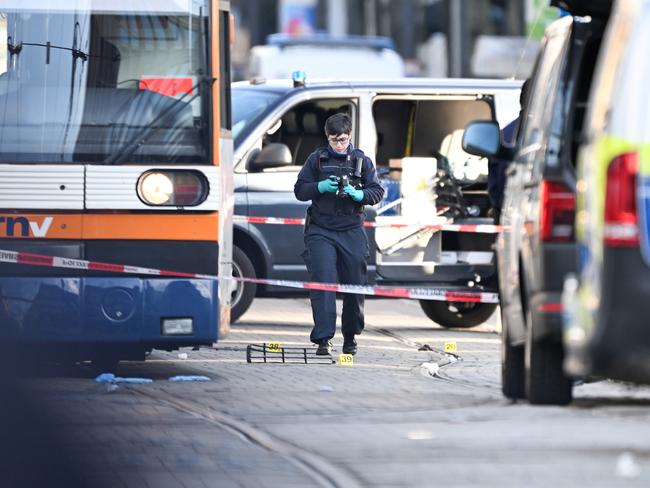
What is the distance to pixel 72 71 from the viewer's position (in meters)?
10.7

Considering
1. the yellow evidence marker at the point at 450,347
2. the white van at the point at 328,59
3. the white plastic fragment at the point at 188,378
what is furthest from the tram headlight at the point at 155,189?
the white van at the point at 328,59

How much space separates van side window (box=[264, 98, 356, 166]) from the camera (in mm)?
15977

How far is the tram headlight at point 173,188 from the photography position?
1066 cm

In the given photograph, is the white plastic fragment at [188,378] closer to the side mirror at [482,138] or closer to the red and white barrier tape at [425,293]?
the red and white barrier tape at [425,293]

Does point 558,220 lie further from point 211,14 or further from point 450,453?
point 211,14

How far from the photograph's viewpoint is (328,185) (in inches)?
504

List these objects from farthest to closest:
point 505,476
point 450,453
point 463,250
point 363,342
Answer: point 463,250, point 363,342, point 450,453, point 505,476

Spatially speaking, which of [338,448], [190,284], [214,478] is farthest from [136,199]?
[214,478]

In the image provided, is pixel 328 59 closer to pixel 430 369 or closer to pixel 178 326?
pixel 430 369

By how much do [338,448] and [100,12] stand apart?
12.0ft

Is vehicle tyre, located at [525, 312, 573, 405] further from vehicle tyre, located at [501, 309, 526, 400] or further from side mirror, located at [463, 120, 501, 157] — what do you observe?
side mirror, located at [463, 120, 501, 157]

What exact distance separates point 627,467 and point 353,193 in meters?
5.74

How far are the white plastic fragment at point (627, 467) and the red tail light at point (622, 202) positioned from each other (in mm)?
1329

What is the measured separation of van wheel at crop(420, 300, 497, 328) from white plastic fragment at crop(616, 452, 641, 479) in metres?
8.89
